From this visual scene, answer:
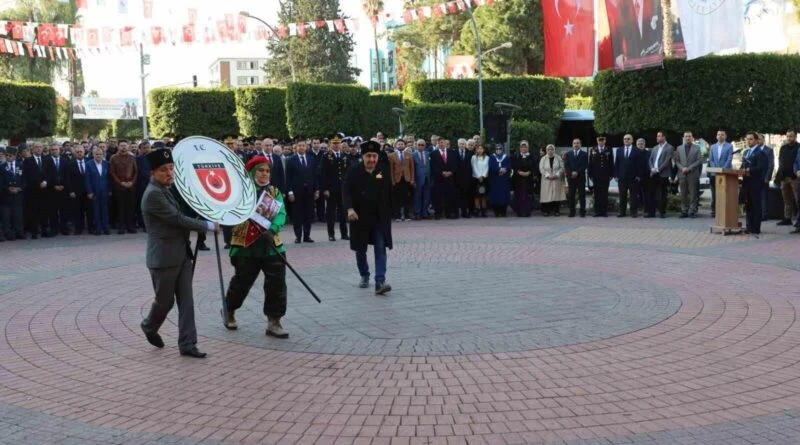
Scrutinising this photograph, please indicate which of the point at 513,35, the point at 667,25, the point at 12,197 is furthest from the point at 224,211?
the point at 513,35

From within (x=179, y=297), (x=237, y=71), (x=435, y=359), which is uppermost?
(x=237, y=71)

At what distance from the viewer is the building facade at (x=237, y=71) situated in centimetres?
17562

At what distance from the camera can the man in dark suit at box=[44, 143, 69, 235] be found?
17.1 metres

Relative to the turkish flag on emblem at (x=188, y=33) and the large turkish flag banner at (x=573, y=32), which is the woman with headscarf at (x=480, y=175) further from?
the turkish flag on emblem at (x=188, y=33)

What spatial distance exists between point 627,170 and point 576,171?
4.16ft

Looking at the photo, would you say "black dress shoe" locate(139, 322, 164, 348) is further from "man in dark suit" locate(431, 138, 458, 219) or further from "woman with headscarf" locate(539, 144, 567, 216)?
"woman with headscarf" locate(539, 144, 567, 216)

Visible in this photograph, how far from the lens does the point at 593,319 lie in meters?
8.09

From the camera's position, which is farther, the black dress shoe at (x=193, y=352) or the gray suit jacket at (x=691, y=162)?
the gray suit jacket at (x=691, y=162)

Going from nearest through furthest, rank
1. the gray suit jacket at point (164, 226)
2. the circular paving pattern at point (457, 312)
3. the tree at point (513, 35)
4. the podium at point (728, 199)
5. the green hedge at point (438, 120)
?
1. the gray suit jacket at point (164, 226)
2. the circular paving pattern at point (457, 312)
3. the podium at point (728, 199)
4. the green hedge at point (438, 120)
5. the tree at point (513, 35)

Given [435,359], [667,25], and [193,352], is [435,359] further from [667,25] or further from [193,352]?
[667,25]

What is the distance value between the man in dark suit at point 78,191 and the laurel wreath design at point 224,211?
37.3 feet

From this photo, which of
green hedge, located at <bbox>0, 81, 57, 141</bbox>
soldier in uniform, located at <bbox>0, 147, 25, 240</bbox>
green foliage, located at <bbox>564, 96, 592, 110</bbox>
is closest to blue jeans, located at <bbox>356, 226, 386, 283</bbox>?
soldier in uniform, located at <bbox>0, 147, 25, 240</bbox>

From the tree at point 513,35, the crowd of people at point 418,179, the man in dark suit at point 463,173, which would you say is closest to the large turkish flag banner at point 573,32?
the crowd of people at point 418,179

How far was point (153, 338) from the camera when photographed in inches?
282
